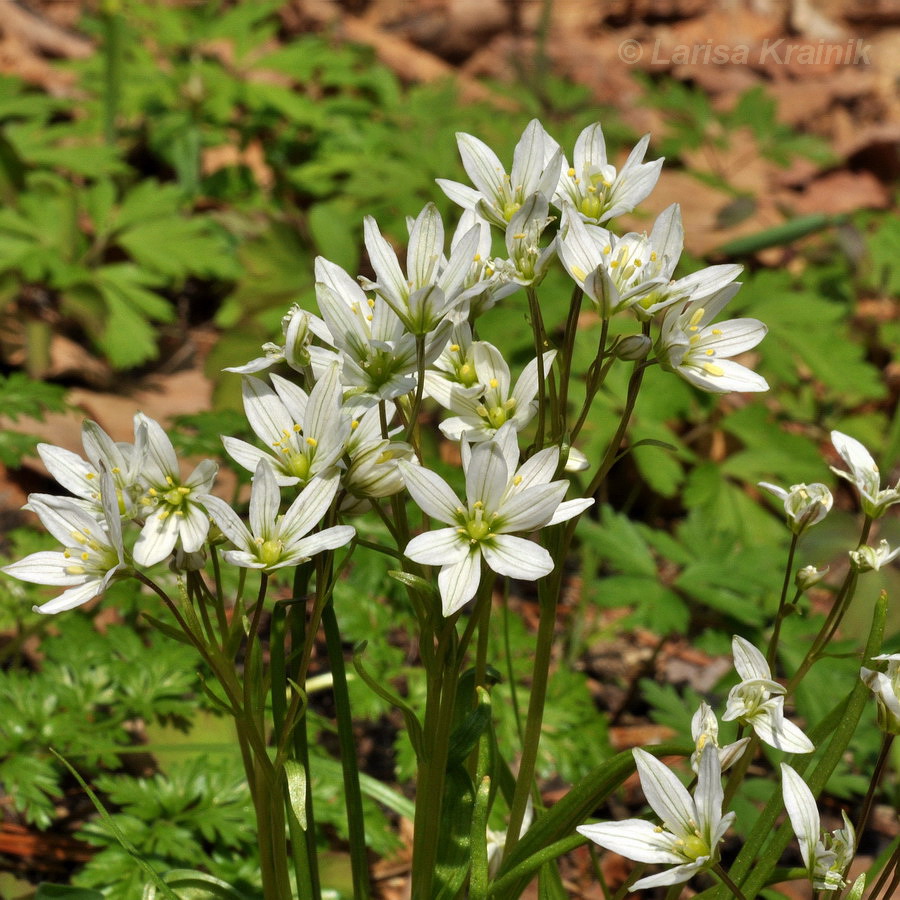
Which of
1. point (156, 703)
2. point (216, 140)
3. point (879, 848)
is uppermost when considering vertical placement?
point (216, 140)

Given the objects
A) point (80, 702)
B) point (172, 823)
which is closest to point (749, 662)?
point (172, 823)

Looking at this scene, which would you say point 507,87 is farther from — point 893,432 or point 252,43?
point 893,432

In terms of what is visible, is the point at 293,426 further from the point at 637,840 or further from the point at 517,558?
the point at 637,840

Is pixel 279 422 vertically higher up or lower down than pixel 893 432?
higher up

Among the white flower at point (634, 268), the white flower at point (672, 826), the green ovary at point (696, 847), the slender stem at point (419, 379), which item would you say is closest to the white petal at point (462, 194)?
the white flower at point (634, 268)

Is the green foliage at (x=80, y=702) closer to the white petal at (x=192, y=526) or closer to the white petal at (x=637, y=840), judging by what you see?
the white petal at (x=192, y=526)

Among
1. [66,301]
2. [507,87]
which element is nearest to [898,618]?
[66,301]

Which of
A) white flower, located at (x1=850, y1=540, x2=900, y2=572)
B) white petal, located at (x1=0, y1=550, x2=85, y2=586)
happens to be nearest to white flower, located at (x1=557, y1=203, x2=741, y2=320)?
white flower, located at (x1=850, y1=540, x2=900, y2=572)
